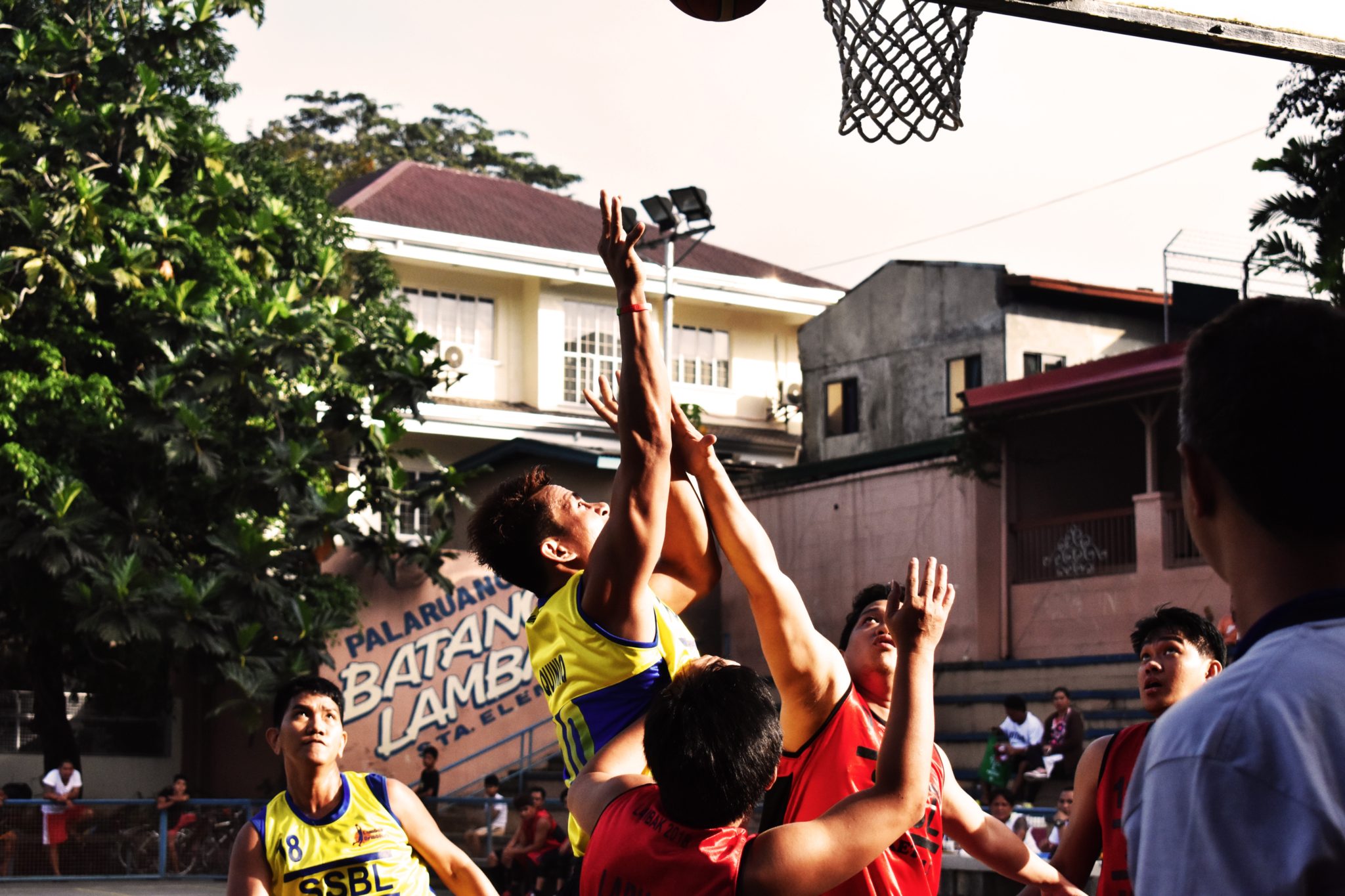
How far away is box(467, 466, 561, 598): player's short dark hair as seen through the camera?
168 inches

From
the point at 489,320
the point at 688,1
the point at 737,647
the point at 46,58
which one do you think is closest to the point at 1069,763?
the point at 737,647

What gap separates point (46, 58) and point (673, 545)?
1824 cm

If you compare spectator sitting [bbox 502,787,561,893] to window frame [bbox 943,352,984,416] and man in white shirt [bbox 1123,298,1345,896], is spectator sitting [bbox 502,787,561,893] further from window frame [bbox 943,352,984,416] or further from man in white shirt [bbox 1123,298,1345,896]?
man in white shirt [bbox 1123,298,1345,896]

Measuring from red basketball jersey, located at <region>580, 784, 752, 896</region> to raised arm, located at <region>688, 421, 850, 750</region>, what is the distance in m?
0.75

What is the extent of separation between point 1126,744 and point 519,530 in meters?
2.54

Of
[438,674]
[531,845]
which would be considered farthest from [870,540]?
[531,845]

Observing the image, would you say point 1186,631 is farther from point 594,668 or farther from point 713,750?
point 713,750

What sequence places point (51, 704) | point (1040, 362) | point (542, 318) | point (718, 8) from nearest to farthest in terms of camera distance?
point (718, 8) → point (51, 704) → point (1040, 362) → point (542, 318)

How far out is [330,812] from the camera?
6.02 m

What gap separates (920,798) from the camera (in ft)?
10.6

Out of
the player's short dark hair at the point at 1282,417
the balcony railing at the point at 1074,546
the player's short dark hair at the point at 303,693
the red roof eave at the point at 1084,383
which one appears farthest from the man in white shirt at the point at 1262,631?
the balcony railing at the point at 1074,546

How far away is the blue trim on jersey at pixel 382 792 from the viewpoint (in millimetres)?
6051

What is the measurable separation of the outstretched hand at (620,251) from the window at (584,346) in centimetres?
2959

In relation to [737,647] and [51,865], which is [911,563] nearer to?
[51,865]
